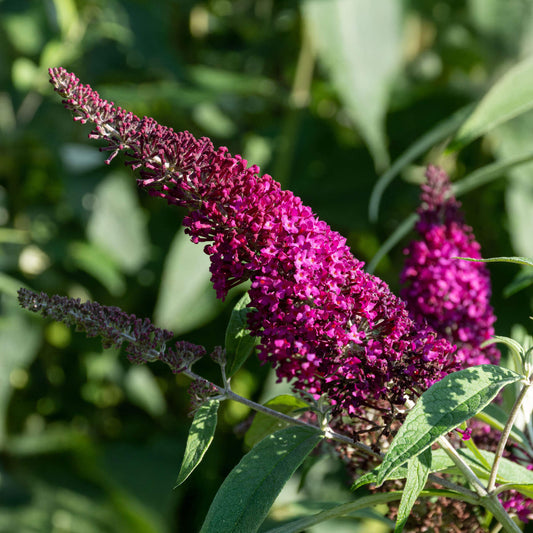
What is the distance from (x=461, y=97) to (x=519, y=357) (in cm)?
109

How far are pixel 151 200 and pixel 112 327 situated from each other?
4.30 feet

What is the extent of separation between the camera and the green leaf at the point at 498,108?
0.65 m

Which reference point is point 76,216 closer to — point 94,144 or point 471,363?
point 94,144

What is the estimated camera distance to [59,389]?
1.63 m

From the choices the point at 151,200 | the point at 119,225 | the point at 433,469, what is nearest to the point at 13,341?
the point at 119,225

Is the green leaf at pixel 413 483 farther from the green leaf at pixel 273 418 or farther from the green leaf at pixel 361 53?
the green leaf at pixel 361 53

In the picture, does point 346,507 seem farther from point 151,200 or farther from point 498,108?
point 151,200

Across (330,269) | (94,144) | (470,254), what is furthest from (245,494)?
(94,144)

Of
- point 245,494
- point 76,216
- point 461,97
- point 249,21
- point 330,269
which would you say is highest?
point 249,21

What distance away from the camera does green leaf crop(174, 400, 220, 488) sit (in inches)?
17.4

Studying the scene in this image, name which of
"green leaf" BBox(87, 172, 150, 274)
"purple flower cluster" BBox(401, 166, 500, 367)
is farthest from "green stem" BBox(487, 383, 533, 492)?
"green leaf" BBox(87, 172, 150, 274)

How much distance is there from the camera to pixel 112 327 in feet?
1.58

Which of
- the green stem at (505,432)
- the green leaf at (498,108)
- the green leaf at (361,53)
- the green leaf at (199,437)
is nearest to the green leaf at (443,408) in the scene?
the green stem at (505,432)

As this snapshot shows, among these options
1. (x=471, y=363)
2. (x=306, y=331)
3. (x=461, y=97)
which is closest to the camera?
(x=306, y=331)
